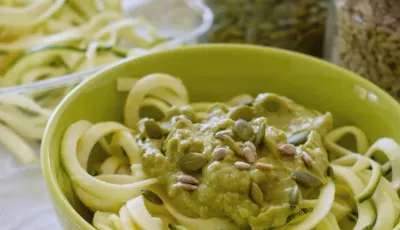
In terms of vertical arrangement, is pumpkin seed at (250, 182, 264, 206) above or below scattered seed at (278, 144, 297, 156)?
below

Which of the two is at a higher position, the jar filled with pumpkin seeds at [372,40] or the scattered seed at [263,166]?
the jar filled with pumpkin seeds at [372,40]

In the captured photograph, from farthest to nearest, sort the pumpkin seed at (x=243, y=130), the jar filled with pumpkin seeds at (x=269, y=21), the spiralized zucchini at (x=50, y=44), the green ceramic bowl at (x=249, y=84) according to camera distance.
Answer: the jar filled with pumpkin seeds at (x=269, y=21), the spiralized zucchini at (x=50, y=44), the green ceramic bowl at (x=249, y=84), the pumpkin seed at (x=243, y=130)

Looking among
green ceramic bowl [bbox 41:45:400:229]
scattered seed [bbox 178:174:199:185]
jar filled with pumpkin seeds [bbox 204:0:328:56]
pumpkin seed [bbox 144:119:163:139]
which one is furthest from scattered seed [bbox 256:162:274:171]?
jar filled with pumpkin seeds [bbox 204:0:328:56]

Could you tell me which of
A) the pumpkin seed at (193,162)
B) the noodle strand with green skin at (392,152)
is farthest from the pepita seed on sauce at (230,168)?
the noodle strand with green skin at (392,152)

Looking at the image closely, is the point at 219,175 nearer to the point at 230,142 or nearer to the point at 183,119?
the point at 230,142

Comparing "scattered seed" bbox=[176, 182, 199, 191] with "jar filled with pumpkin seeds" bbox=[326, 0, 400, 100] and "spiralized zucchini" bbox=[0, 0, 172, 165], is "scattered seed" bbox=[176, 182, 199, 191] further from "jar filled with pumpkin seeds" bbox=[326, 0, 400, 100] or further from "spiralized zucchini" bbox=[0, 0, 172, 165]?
"jar filled with pumpkin seeds" bbox=[326, 0, 400, 100]

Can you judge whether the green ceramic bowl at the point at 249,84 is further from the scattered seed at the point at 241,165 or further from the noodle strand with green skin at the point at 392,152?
the scattered seed at the point at 241,165
